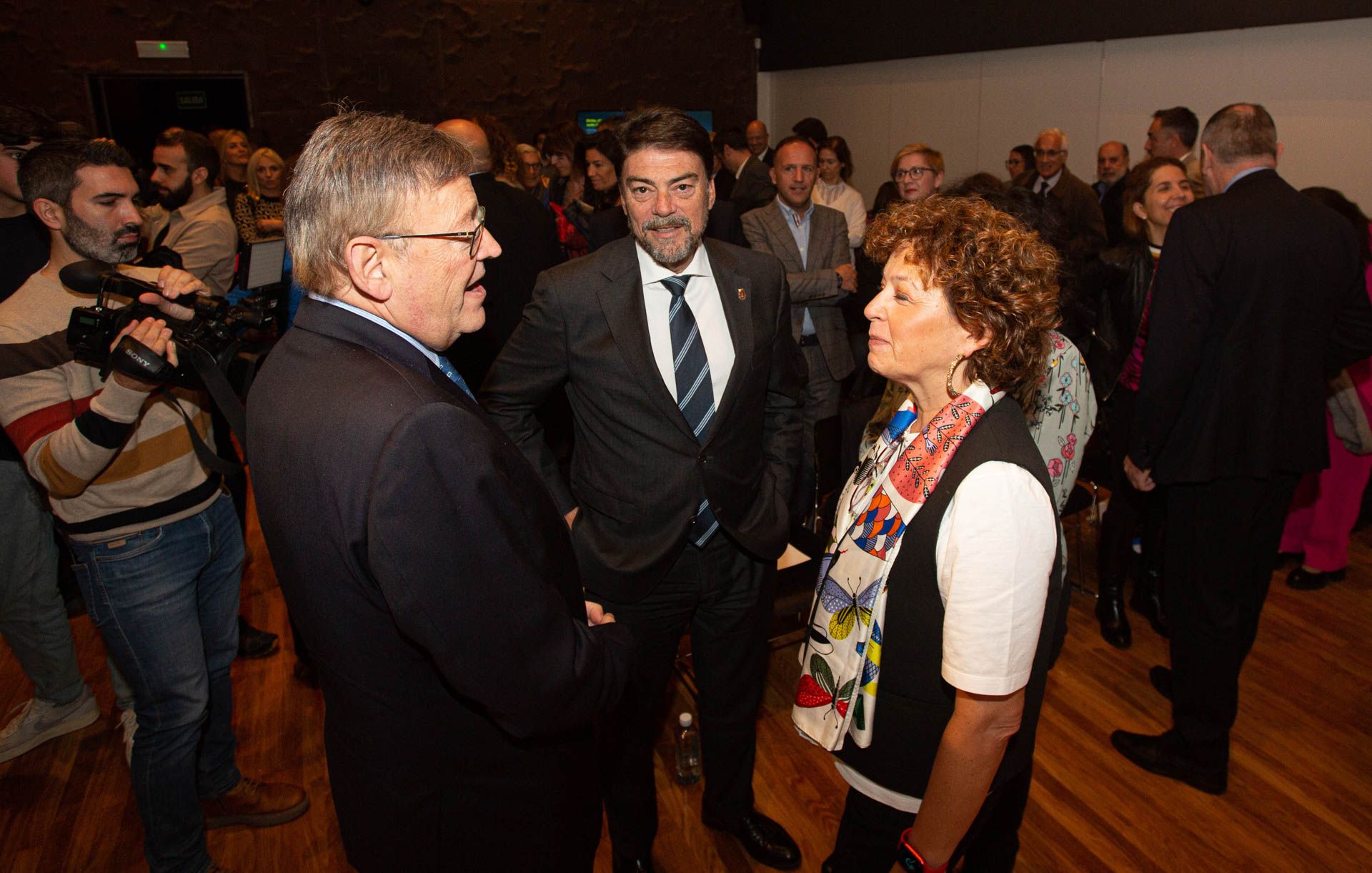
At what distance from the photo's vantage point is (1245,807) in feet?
8.07

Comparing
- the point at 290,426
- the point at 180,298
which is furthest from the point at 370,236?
the point at 180,298

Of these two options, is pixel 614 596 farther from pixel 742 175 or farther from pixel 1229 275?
pixel 742 175

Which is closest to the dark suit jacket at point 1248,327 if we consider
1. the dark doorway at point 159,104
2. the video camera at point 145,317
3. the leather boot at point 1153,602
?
the leather boot at point 1153,602

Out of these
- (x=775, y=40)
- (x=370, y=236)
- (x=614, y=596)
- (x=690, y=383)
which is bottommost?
(x=614, y=596)

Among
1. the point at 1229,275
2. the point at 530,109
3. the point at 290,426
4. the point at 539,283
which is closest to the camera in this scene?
the point at 290,426

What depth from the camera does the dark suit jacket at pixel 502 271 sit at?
3.24 meters

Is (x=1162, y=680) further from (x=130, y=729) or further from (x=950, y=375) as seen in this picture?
(x=130, y=729)

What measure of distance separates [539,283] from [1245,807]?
2.58 meters

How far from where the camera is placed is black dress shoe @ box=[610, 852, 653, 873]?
2162mm

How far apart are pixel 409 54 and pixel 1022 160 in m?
6.92

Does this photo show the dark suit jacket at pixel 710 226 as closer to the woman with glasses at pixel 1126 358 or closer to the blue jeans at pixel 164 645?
the woman with glasses at pixel 1126 358

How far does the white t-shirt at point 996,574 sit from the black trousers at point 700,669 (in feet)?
2.87

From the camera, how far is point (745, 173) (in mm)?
7254

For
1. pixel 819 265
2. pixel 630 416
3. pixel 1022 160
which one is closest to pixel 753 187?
pixel 1022 160
